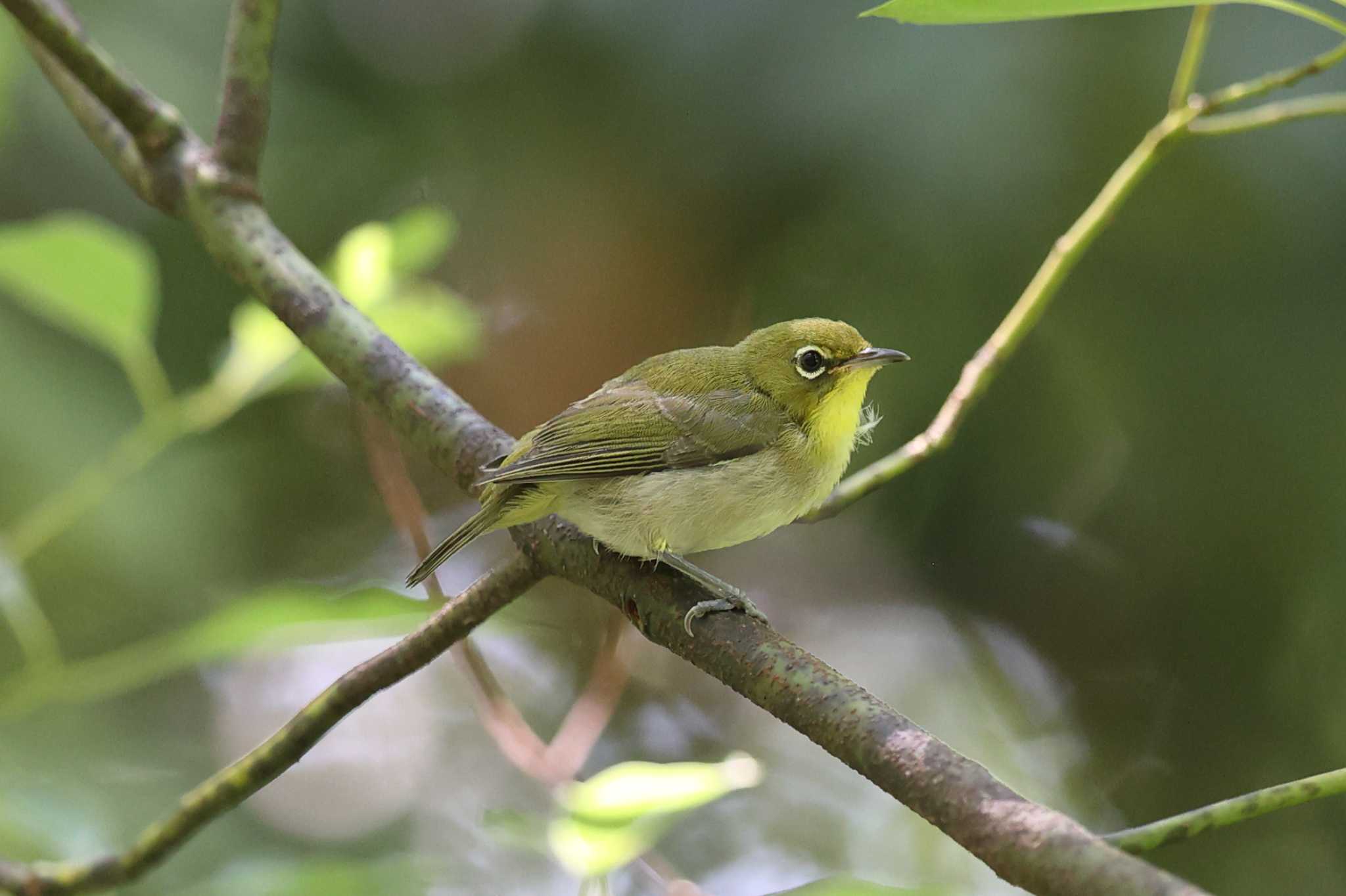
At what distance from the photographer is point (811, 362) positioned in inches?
114

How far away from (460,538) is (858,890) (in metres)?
1.30

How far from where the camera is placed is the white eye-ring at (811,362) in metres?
2.88

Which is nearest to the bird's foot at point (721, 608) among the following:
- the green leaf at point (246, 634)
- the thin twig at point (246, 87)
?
the green leaf at point (246, 634)

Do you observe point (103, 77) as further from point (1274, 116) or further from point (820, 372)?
point (1274, 116)

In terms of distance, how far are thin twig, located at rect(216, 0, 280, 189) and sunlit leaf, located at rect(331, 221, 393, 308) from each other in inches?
8.8

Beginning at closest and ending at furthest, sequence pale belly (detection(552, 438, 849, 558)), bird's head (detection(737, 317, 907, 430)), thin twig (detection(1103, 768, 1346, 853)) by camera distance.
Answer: thin twig (detection(1103, 768, 1346, 853)) → pale belly (detection(552, 438, 849, 558)) → bird's head (detection(737, 317, 907, 430))

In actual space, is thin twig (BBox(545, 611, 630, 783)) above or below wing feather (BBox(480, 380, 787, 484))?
below

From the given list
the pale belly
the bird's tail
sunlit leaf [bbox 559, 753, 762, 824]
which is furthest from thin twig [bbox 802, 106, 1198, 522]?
the bird's tail

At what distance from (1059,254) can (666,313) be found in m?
1.94

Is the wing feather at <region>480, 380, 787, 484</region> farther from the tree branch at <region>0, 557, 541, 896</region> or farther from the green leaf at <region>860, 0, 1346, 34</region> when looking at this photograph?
the green leaf at <region>860, 0, 1346, 34</region>

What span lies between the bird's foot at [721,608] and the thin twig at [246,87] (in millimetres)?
1205

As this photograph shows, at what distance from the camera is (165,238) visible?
4.27m

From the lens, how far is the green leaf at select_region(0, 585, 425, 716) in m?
1.95

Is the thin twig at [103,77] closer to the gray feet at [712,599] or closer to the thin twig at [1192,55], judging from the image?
the gray feet at [712,599]
